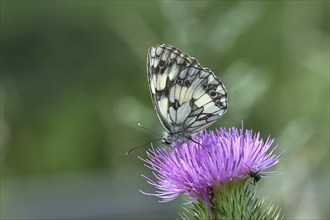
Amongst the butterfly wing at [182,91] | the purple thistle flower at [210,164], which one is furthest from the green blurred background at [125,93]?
the purple thistle flower at [210,164]

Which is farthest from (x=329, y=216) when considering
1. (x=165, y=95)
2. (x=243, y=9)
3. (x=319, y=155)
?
(x=165, y=95)

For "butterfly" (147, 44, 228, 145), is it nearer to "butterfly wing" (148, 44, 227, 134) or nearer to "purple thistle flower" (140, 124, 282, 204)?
"butterfly wing" (148, 44, 227, 134)

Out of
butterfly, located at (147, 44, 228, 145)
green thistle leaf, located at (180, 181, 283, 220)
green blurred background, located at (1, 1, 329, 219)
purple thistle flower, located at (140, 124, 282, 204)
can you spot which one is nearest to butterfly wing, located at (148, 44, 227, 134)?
butterfly, located at (147, 44, 228, 145)

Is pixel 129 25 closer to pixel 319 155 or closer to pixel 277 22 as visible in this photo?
pixel 319 155

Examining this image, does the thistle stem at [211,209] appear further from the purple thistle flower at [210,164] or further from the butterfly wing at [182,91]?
the butterfly wing at [182,91]

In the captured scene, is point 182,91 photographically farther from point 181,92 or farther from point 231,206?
point 231,206
